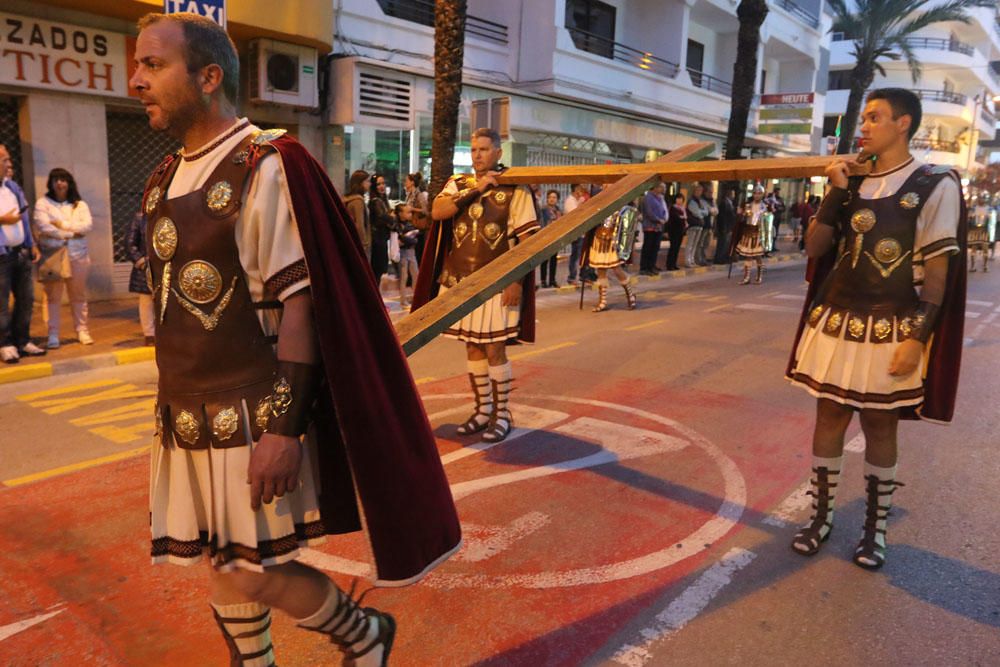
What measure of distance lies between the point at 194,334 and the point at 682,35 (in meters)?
24.1

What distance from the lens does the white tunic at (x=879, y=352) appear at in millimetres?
3545

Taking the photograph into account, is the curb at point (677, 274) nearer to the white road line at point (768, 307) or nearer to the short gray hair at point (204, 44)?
the white road line at point (768, 307)

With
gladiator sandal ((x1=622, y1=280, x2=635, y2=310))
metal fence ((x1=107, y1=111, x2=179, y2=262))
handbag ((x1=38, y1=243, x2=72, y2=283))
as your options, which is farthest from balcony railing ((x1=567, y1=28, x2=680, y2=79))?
handbag ((x1=38, y1=243, x2=72, y2=283))

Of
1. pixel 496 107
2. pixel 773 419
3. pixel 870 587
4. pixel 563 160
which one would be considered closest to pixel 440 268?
pixel 773 419

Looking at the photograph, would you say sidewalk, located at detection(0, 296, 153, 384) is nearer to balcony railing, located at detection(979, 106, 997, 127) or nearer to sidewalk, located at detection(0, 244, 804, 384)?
sidewalk, located at detection(0, 244, 804, 384)

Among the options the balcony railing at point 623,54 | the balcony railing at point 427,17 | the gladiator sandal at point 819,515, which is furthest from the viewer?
the balcony railing at point 623,54

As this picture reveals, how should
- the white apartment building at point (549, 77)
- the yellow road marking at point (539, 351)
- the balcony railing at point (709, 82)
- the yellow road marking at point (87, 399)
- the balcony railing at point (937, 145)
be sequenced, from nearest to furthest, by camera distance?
the yellow road marking at point (87, 399) → the yellow road marking at point (539, 351) → the white apartment building at point (549, 77) → the balcony railing at point (709, 82) → the balcony railing at point (937, 145)

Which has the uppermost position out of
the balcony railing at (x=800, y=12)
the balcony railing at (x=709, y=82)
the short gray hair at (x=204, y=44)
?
the balcony railing at (x=800, y=12)

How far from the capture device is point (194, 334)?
2.13 metres

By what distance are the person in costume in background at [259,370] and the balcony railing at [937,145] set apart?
189ft

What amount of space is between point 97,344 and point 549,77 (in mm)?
12809

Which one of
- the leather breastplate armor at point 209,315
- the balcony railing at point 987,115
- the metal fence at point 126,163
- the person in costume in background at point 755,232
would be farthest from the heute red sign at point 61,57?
the balcony railing at point 987,115

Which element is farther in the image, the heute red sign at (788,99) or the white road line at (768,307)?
the heute red sign at (788,99)

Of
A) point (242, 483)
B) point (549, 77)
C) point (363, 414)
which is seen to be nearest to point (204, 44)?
point (363, 414)
